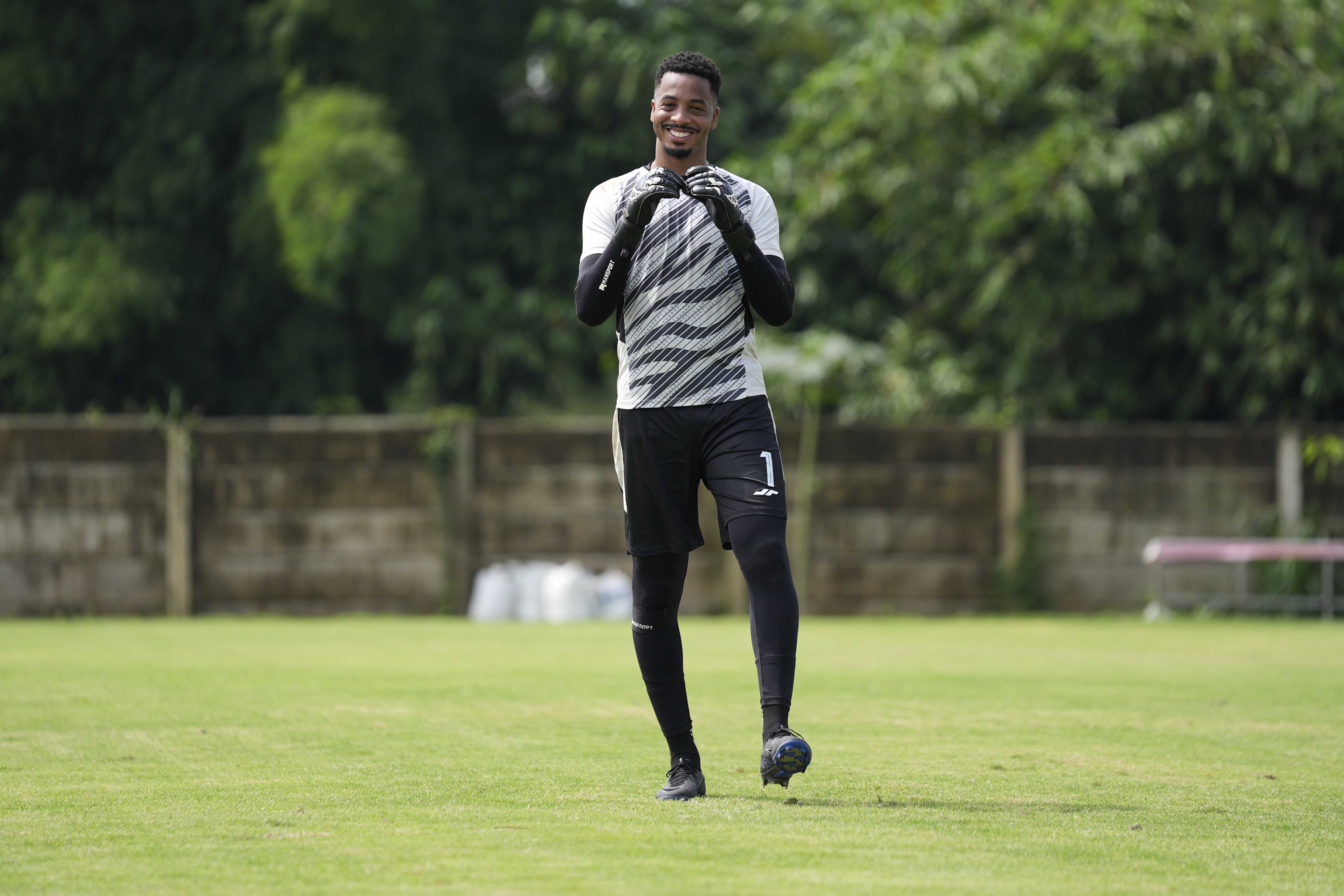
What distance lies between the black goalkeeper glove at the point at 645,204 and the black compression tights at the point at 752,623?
791 millimetres

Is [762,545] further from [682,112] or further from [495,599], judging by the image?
[495,599]

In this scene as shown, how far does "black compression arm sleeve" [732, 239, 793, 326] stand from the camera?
420cm

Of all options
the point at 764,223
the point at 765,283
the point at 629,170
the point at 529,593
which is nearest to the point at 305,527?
the point at 529,593

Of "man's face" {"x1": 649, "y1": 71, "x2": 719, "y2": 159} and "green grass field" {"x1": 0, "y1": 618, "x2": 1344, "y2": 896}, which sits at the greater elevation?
"man's face" {"x1": 649, "y1": 71, "x2": 719, "y2": 159}

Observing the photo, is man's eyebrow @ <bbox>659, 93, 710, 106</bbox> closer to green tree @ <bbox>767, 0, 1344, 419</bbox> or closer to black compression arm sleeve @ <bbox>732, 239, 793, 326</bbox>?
black compression arm sleeve @ <bbox>732, 239, 793, 326</bbox>

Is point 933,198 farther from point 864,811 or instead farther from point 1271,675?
point 864,811

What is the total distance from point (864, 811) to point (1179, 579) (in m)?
10.5

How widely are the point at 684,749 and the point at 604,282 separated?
125 cm

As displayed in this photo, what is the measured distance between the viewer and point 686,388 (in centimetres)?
431

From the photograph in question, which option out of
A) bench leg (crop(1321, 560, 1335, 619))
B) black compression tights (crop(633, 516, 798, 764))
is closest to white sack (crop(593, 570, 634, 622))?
bench leg (crop(1321, 560, 1335, 619))

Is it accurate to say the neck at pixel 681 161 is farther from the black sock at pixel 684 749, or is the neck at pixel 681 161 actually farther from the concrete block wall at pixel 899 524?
the concrete block wall at pixel 899 524

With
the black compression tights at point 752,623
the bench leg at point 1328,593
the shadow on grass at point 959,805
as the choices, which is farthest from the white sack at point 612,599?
the shadow on grass at point 959,805

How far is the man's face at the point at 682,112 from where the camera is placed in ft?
14.1

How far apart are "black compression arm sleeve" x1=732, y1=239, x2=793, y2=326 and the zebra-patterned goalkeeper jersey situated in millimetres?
80
